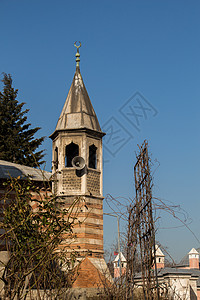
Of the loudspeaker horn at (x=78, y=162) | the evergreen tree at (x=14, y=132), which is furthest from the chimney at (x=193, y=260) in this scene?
the loudspeaker horn at (x=78, y=162)

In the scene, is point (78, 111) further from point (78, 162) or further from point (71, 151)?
point (78, 162)

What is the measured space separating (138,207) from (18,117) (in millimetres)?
24339

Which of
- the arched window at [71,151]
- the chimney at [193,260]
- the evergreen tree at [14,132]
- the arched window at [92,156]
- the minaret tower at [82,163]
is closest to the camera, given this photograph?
the minaret tower at [82,163]

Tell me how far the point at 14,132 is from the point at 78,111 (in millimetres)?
12608

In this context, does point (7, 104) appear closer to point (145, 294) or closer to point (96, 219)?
point (96, 219)

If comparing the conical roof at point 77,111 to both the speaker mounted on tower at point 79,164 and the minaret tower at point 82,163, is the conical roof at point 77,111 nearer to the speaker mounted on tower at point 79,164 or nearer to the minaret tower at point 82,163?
the minaret tower at point 82,163

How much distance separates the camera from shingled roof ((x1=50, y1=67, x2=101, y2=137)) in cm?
1794

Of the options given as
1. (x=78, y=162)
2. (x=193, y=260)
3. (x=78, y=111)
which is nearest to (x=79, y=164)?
(x=78, y=162)

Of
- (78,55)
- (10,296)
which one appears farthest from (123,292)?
(78,55)

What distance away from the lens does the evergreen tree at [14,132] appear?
29.1 meters

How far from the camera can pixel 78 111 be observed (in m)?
18.3

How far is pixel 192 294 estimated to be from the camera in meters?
17.3

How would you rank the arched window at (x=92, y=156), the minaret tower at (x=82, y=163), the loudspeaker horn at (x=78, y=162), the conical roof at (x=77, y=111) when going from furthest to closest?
the arched window at (x=92, y=156), the conical roof at (x=77, y=111), the loudspeaker horn at (x=78, y=162), the minaret tower at (x=82, y=163)

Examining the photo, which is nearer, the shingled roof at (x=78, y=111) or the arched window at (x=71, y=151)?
the shingled roof at (x=78, y=111)
